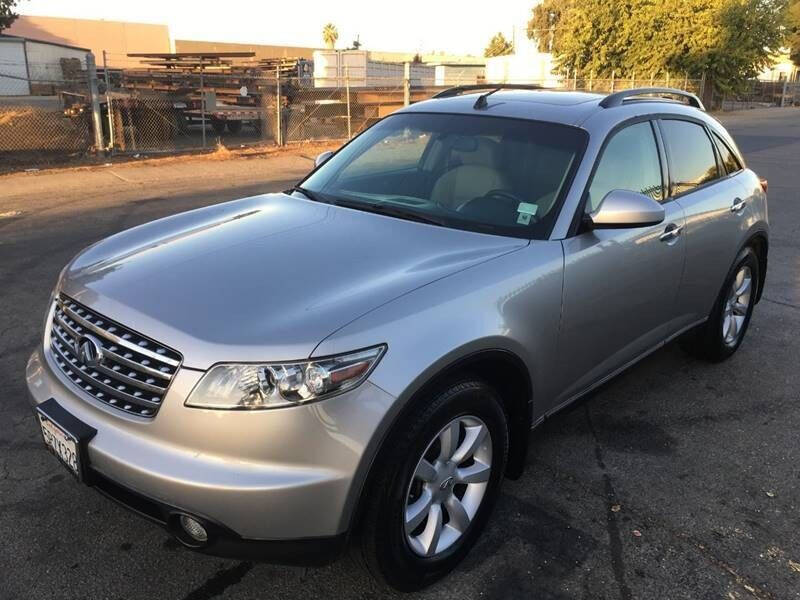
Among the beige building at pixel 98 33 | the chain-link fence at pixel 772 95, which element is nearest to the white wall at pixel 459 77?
the chain-link fence at pixel 772 95

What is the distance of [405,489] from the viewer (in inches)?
90.8

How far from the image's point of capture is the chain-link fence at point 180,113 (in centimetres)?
1466

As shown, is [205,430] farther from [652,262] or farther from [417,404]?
[652,262]

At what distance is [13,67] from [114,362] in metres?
47.0

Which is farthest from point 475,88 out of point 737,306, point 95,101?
point 95,101

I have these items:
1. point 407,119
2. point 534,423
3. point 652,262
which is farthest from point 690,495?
point 407,119

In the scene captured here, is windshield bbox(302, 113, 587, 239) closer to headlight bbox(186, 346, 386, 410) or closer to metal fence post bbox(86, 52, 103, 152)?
headlight bbox(186, 346, 386, 410)

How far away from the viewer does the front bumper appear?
6.76 ft

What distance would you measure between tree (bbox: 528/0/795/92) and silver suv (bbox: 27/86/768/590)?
32262 millimetres

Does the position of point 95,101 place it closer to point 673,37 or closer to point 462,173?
point 462,173

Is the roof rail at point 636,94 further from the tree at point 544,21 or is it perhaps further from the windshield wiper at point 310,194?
the tree at point 544,21

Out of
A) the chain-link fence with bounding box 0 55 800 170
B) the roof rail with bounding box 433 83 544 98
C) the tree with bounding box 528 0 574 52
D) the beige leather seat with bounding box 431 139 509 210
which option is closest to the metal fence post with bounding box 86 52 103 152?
the chain-link fence with bounding box 0 55 800 170

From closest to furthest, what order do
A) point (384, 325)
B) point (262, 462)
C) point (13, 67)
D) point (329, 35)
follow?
point (262, 462) < point (384, 325) < point (13, 67) < point (329, 35)

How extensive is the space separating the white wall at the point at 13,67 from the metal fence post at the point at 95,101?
30288 millimetres
